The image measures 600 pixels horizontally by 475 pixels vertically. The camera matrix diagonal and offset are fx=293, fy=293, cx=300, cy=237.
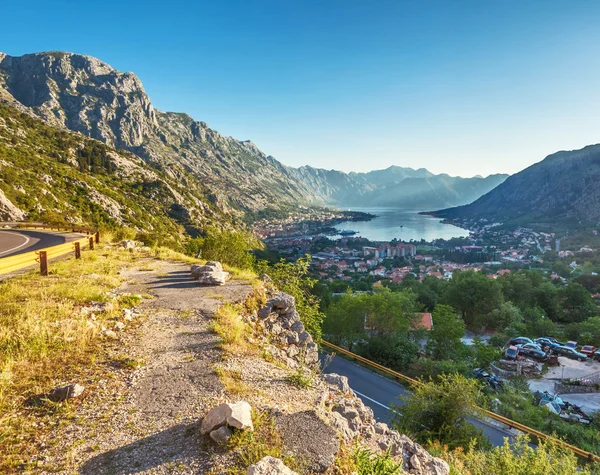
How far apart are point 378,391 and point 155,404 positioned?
14.3 meters

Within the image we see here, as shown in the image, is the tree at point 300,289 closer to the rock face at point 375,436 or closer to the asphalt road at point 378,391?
the asphalt road at point 378,391

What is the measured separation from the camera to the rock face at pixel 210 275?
10273 mm

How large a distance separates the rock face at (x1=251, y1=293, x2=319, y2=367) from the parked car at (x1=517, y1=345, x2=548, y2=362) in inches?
1213

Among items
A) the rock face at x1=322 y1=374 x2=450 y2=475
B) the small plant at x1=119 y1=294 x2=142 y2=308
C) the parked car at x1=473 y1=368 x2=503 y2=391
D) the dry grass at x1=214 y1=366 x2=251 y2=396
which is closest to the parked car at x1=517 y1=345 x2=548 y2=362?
the parked car at x1=473 y1=368 x2=503 y2=391

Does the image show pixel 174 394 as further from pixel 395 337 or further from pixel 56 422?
pixel 395 337

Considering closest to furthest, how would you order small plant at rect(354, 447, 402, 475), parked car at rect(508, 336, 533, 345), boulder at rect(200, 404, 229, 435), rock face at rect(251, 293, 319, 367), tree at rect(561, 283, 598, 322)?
small plant at rect(354, 447, 402, 475) < boulder at rect(200, 404, 229, 435) < rock face at rect(251, 293, 319, 367) < parked car at rect(508, 336, 533, 345) < tree at rect(561, 283, 598, 322)

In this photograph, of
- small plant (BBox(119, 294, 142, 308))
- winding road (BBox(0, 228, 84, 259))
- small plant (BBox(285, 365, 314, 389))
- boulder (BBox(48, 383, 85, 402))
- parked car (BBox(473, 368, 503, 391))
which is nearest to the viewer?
boulder (BBox(48, 383, 85, 402))

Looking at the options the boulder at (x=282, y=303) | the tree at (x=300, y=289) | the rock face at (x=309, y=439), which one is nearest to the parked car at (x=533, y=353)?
the tree at (x=300, y=289)

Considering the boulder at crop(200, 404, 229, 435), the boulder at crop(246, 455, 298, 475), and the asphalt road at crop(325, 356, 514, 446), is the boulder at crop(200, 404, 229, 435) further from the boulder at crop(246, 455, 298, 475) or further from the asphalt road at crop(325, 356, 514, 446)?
the asphalt road at crop(325, 356, 514, 446)

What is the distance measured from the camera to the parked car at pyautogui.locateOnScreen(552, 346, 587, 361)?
2962cm

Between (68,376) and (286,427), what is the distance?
3557 millimetres

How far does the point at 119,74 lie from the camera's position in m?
171

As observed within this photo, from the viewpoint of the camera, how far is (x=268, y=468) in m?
2.89

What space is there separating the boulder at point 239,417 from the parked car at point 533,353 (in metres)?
35.3
